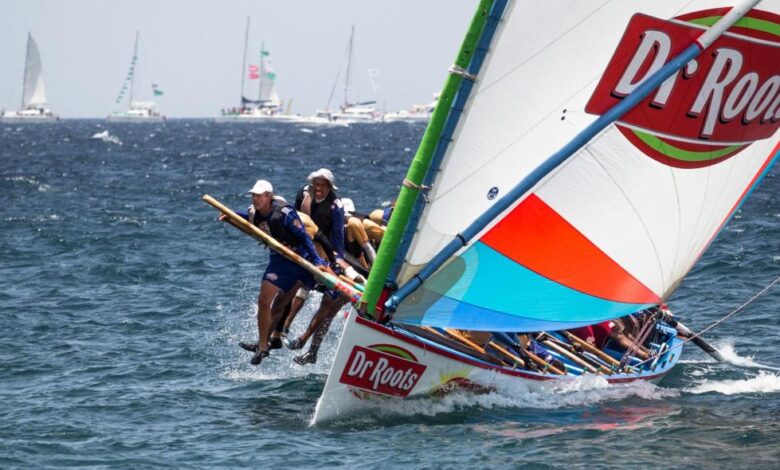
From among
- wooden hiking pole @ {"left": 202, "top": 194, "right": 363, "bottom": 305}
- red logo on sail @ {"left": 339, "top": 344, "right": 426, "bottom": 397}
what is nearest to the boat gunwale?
red logo on sail @ {"left": 339, "top": 344, "right": 426, "bottom": 397}

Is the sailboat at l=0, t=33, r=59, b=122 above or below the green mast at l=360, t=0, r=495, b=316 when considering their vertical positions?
below

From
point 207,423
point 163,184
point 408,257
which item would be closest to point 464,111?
point 408,257

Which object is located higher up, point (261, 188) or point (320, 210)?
point (261, 188)

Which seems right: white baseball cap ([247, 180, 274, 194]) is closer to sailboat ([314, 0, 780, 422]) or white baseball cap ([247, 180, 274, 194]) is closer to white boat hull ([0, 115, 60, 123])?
sailboat ([314, 0, 780, 422])

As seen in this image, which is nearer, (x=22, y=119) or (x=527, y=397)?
(x=527, y=397)

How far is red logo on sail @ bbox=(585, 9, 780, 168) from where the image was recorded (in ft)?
41.2

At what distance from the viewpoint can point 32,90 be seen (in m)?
183

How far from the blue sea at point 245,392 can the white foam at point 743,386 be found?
1.5 inches

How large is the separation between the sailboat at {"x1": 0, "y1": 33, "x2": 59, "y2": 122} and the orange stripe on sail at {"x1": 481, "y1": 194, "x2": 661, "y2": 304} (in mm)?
174487

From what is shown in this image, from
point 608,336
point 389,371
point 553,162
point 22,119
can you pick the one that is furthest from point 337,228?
point 22,119

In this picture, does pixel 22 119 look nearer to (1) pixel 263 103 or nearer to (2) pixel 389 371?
(1) pixel 263 103

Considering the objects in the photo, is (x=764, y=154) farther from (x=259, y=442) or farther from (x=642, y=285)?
(x=259, y=442)

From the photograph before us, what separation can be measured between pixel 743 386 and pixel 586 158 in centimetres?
461

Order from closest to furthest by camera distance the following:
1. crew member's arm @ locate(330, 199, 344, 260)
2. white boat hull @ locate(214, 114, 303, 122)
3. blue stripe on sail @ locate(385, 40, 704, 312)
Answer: blue stripe on sail @ locate(385, 40, 704, 312)
crew member's arm @ locate(330, 199, 344, 260)
white boat hull @ locate(214, 114, 303, 122)
